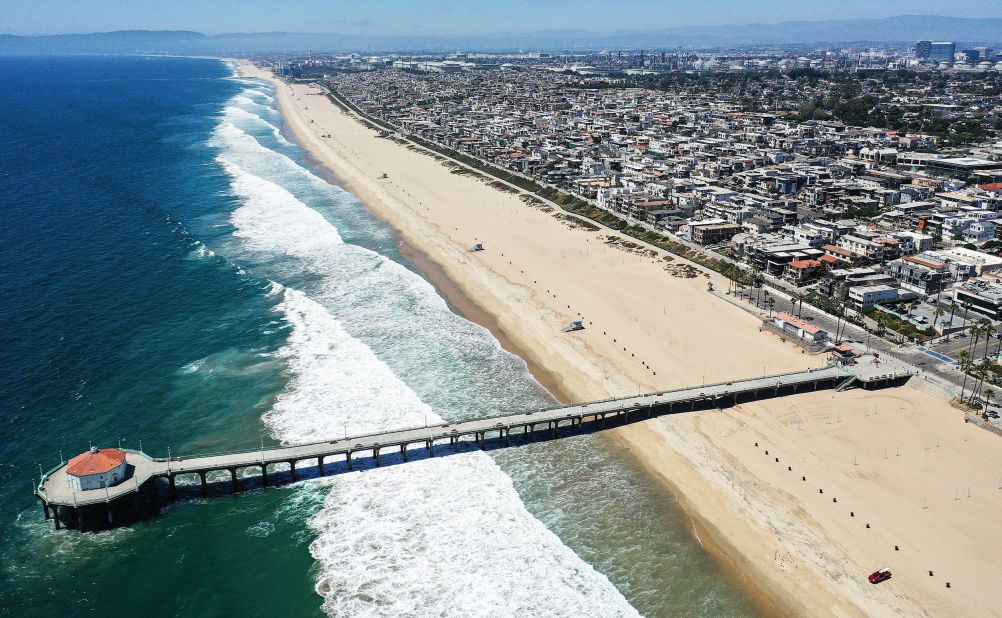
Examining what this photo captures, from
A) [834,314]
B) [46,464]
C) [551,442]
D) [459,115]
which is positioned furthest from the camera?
[459,115]

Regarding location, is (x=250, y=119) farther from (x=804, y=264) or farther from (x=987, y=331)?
(x=987, y=331)

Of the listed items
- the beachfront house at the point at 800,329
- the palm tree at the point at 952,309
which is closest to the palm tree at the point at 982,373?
the palm tree at the point at 952,309

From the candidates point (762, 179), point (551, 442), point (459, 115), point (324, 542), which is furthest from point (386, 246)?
point (459, 115)

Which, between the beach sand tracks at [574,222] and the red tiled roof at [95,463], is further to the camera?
the beach sand tracks at [574,222]

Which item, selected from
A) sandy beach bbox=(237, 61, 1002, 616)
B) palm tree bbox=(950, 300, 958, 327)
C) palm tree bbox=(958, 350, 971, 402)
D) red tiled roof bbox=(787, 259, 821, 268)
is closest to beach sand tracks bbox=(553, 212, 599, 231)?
sandy beach bbox=(237, 61, 1002, 616)

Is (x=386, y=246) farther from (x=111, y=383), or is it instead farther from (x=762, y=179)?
(x=762, y=179)

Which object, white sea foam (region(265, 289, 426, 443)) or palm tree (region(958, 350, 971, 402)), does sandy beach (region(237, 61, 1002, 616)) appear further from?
white sea foam (region(265, 289, 426, 443))

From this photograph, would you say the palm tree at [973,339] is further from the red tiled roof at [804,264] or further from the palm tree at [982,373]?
the red tiled roof at [804,264]
